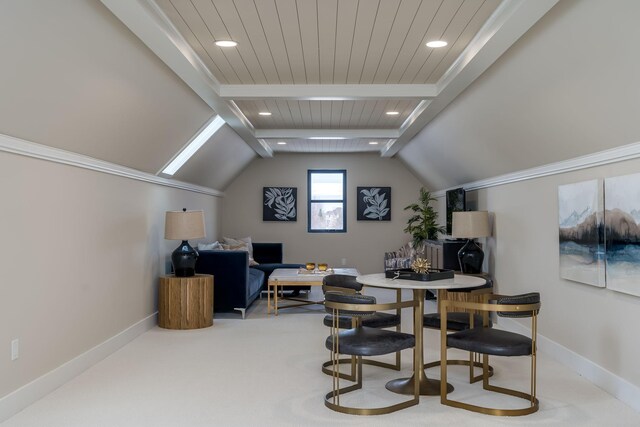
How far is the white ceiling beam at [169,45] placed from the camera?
343 centimetres

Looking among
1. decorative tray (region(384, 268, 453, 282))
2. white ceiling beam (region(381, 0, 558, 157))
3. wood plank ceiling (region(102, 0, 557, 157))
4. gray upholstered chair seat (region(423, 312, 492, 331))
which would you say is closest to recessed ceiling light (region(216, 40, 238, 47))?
wood plank ceiling (region(102, 0, 557, 157))

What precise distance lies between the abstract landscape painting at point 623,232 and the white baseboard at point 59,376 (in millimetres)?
3967

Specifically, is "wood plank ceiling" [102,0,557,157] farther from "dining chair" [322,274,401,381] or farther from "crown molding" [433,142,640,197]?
"dining chair" [322,274,401,381]

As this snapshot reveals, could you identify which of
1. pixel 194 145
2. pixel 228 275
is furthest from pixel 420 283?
pixel 194 145

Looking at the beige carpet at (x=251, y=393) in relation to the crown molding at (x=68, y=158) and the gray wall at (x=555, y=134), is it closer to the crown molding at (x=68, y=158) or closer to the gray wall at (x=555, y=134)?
the gray wall at (x=555, y=134)

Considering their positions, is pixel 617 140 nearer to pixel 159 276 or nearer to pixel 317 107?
pixel 317 107

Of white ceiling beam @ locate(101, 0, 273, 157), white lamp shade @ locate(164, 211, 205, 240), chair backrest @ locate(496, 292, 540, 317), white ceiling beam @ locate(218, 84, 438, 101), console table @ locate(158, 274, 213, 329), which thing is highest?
white ceiling beam @ locate(218, 84, 438, 101)

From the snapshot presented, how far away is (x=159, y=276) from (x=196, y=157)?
5.36 feet

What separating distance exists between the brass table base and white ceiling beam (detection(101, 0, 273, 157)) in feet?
9.43

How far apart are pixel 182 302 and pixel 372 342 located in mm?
3267

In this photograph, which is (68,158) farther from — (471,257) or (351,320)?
(471,257)

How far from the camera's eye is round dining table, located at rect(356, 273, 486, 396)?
12.6 ft

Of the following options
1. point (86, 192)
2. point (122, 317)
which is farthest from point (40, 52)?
point (122, 317)

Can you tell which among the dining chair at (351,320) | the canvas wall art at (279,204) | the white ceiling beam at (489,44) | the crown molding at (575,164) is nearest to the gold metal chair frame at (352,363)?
the dining chair at (351,320)
